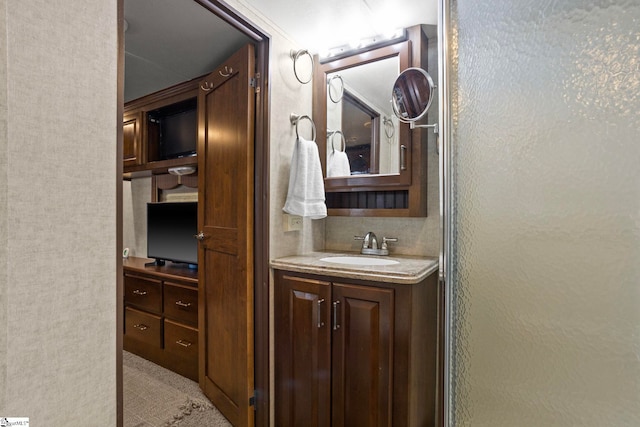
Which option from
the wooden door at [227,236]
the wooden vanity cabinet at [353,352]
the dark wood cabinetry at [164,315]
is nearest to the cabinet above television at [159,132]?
the wooden door at [227,236]

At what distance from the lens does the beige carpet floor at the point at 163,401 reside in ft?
5.46

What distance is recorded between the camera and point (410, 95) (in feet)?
5.38

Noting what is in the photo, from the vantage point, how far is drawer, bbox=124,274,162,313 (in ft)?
7.38

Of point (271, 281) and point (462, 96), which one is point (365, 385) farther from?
point (462, 96)

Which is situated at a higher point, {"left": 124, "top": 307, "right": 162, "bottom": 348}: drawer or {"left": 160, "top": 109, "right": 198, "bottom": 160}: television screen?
{"left": 160, "top": 109, "right": 198, "bottom": 160}: television screen

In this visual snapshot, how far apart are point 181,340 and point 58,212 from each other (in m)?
1.64

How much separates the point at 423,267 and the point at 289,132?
1.02m

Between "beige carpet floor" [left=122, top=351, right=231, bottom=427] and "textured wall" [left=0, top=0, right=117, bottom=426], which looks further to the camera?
"beige carpet floor" [left=122, top=351, right=231, bottom=427]

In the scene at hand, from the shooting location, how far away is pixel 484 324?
2.41ft

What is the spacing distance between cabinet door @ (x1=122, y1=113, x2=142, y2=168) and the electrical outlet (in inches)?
68.5

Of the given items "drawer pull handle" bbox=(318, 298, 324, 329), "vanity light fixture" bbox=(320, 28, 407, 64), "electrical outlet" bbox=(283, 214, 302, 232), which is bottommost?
"drawer pull handle" bbox=(318, 298, 324, 329)

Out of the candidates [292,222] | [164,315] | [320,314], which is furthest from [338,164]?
[164,315]

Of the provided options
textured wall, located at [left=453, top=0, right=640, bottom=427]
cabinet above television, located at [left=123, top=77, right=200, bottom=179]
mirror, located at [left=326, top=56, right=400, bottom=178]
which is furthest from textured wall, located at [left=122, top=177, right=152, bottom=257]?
textured wall, located at [left=453, top=0, right=640, bottom=427]

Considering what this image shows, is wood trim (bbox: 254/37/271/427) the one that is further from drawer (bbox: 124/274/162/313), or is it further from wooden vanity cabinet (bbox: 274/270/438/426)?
drawer (bbox: 124/274/162/313)
